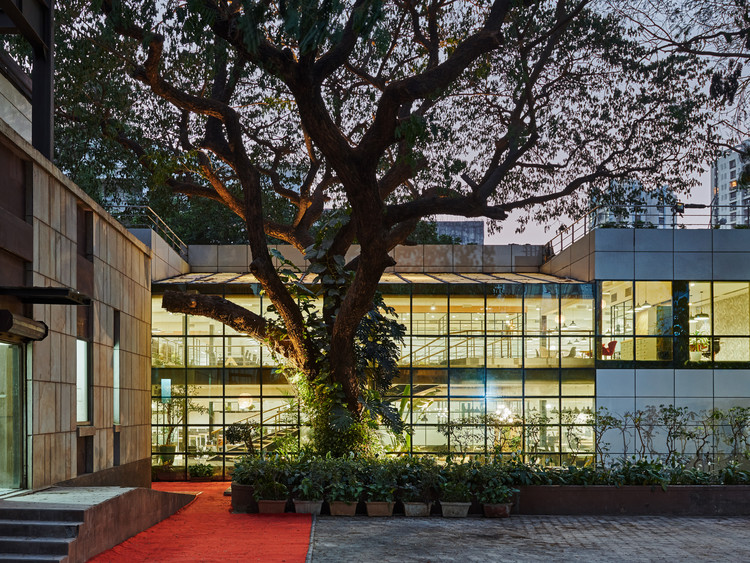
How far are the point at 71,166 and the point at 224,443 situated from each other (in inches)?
342

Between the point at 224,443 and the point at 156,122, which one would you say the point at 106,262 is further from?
the point at 224,443

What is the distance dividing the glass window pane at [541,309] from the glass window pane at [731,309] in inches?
163

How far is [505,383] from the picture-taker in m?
20.2

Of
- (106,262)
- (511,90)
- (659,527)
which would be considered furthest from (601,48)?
(106,262)

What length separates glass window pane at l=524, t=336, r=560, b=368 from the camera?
20.1 meters

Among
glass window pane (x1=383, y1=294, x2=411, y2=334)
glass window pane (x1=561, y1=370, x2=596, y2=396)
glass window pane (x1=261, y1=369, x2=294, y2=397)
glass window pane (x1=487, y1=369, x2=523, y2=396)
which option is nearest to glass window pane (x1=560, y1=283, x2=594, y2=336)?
glass window pane (x1=561, y1=370, x2=596, y2=396)

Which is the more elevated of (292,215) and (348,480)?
(292,215)

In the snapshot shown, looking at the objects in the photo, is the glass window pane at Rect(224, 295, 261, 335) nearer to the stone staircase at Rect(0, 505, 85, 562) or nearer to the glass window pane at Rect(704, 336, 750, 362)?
the glass window pane at Rect(704, 336, 750, 362)

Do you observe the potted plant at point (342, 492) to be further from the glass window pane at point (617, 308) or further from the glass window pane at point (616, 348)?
the glass window pane at point (617, 308)

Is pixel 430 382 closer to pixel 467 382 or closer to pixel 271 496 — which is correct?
pixel 467 382

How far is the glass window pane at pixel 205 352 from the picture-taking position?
2059cm

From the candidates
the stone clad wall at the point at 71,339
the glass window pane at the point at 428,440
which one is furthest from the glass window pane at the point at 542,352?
the stone clad wall at the point at 71,339

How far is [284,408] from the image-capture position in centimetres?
2056

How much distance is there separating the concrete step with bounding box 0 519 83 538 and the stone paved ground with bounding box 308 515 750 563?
265 centimetres
